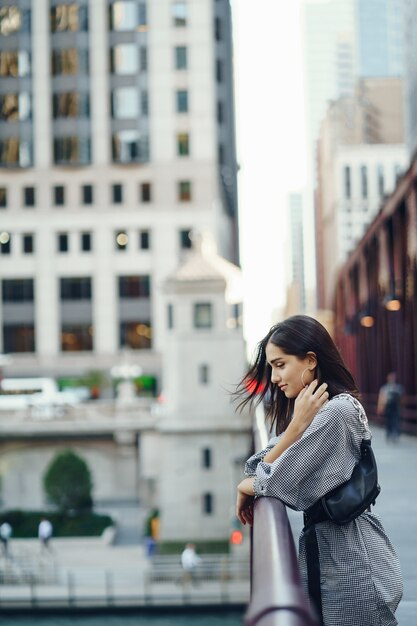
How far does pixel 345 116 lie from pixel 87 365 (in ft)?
286

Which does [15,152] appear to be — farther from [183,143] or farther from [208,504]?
[208,504]

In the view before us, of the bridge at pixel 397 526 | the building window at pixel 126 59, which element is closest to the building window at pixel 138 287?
the building window at pixel 126 59

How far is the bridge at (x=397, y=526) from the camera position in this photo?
2238 mm

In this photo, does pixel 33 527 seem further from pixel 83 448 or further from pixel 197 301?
pixel 197 301

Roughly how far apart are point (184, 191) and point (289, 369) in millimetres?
69292

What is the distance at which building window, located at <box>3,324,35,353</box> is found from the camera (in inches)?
2899

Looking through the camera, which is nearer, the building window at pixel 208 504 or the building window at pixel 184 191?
the building window at pixel 208 504

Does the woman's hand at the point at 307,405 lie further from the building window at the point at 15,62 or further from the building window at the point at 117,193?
the building window at the point at 15,62

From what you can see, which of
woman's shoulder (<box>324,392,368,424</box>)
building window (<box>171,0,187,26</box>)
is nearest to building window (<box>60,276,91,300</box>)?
building window (<box>171,0,187,26</box>)

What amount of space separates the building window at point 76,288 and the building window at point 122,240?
314 centimetres

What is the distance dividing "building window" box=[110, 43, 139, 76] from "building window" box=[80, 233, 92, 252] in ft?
38.0

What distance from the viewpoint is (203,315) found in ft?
165

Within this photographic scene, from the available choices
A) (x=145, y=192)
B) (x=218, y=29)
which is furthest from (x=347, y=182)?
(x=145, y=192)

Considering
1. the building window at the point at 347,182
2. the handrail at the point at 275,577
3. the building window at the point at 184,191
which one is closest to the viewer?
the handrail at the point at 275,577
